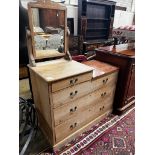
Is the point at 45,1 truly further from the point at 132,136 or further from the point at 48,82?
the point at 132,136

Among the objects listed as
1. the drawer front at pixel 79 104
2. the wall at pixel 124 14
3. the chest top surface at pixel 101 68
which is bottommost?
the drawer front at pixel 79 104

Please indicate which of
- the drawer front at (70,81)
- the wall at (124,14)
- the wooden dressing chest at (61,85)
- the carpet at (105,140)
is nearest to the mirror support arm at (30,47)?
the wooden dressing chest at (61,85)

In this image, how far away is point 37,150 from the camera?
5.05ft

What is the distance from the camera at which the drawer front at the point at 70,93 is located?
1291 millimetres

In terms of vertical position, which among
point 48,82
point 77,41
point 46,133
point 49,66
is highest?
point 77,41

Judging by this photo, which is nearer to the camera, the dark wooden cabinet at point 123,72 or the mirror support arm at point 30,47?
the mirror support arm at point 30,47

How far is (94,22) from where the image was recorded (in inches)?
169

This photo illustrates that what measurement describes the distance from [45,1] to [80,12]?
2578 mm

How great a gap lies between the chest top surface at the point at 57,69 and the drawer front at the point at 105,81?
0.76 ft

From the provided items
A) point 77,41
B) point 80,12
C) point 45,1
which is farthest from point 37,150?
point 80,12

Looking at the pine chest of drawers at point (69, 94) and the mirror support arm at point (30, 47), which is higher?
the mirror support arm at point (30, 47)

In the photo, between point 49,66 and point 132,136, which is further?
point 132,136

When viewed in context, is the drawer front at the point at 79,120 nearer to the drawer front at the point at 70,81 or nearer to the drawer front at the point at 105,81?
the drawer front at the point at 105,81
